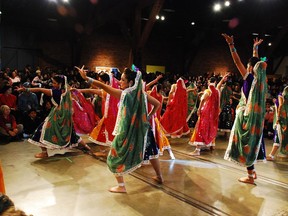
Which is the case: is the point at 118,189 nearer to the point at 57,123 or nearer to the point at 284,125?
Answer: the point at 57,123

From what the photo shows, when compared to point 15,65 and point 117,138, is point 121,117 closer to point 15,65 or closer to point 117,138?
point 117,138

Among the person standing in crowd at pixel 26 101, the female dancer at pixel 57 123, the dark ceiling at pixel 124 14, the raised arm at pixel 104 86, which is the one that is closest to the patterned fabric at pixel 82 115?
the female dancer at pixel 57 123

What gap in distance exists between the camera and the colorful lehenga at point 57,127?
5.11 meters

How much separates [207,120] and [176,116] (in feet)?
4.60

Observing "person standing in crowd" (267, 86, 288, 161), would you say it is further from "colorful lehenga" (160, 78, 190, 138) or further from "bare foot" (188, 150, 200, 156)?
"colorful lehenga" (160, 78, 190, 138)

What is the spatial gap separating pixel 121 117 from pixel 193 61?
18.3 metres

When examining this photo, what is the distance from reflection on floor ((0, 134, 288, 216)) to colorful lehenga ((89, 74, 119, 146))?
37 cm

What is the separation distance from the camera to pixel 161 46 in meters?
20.1

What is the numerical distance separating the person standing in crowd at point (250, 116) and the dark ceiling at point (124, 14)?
8323 millimetres

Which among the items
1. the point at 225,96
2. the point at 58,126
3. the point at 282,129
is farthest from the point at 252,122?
the point at 225,96

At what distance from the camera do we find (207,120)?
5898 millimetres

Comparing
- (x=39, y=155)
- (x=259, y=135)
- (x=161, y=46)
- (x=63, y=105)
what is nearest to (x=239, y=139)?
(x=259, y=135)

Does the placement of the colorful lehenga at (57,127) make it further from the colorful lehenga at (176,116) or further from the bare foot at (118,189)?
the colorful lehenga at (176,116)

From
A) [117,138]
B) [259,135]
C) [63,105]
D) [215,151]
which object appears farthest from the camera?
[215,151]
